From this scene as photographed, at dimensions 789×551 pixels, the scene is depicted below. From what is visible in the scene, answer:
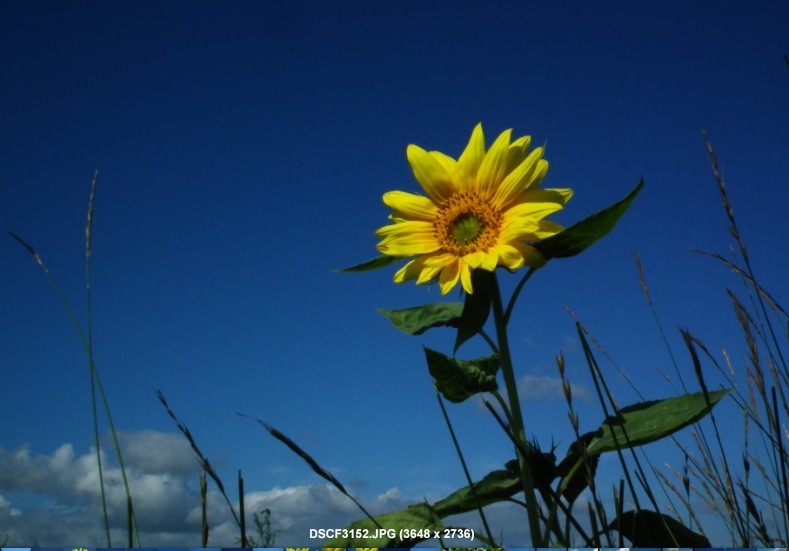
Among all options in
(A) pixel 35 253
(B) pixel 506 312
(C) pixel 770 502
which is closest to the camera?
(B) pixel 506 312

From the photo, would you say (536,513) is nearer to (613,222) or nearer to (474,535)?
(474,535)

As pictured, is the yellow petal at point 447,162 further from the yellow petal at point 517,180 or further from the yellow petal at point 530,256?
the yellow petal at point 530,256

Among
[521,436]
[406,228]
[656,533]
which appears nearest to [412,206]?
[406,228]

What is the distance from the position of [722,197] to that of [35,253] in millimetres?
2165

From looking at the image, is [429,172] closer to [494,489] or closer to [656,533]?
[494,489]

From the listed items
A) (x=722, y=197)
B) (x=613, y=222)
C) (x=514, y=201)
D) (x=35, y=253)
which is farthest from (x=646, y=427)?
(x=35, y=253)

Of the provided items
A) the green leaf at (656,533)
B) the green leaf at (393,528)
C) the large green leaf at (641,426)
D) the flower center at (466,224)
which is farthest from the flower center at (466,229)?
the green leaf at (656,533)

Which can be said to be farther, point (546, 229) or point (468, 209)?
point (468, 209)

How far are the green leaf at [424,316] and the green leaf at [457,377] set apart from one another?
6.6 inches

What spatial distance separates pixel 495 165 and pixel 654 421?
75cm

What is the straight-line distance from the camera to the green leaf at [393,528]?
1.82m

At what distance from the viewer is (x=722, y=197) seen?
7.41ft

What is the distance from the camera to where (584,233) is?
1729mm

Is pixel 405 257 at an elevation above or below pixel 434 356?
above
